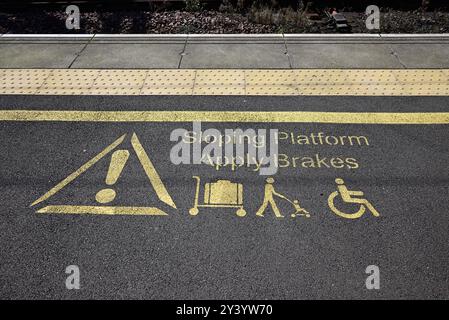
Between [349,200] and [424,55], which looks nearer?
[349,200]

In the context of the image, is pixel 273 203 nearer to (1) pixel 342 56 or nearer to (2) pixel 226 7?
(1) pixel 342 56

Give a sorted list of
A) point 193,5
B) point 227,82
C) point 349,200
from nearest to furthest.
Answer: point 349,200
point 227,82
point 193,5

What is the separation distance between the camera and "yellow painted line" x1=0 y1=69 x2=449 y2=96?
6441 mm

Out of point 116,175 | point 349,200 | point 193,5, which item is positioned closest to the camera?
point 349,200

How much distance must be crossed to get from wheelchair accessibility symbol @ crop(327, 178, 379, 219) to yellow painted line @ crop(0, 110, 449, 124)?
1.43m

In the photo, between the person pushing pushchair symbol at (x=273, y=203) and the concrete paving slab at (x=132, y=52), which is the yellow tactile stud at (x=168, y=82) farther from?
the person pushing pushchair symbol at (x=273, y=203)

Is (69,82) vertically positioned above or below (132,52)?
below

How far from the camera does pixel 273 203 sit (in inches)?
175

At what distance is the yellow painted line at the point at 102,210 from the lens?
171 inches

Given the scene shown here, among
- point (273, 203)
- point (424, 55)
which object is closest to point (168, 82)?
point (273, 203)

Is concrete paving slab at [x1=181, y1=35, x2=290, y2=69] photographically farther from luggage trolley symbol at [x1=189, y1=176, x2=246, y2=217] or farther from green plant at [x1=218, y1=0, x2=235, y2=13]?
luggage trolley symbol at [x1=189, y1=176, x2=246, y2=217]

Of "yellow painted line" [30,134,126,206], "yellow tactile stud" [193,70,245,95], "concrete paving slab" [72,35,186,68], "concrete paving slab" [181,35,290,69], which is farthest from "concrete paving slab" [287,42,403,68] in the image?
"yellow painted line" [30,134,126,206]

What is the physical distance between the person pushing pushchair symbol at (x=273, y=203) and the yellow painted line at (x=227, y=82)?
2231mm

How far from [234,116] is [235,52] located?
2365 millimetres
